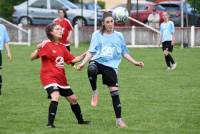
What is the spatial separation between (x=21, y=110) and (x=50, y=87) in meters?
2.50

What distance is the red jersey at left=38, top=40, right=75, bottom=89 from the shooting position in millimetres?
10500

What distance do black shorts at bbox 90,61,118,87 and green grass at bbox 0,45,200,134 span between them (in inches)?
26.8

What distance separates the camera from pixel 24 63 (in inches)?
985

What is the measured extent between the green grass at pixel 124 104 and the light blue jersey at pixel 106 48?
3.34 ft

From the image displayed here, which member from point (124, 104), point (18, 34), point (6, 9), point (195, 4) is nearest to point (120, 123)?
point (124, 104)

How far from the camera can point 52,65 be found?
34.7 feet

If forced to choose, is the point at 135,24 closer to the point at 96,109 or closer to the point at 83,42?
the point at 83,42

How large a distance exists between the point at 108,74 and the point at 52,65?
0.88 metres

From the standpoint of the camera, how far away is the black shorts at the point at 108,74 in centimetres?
1077

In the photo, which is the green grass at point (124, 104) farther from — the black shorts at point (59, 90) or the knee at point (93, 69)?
the knee at point (93, 69)

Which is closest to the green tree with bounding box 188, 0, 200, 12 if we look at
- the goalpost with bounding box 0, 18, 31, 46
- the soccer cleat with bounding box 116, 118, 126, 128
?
the goalpost with bounding box 0, 18, 31, 46

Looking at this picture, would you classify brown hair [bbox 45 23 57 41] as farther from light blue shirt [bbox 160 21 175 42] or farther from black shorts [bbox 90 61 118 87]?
light blue shirt [bbox 160 21 175 42]

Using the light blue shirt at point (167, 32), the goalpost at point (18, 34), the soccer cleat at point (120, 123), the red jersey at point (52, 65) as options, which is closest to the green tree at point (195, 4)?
the goalpost at point (18, 34)

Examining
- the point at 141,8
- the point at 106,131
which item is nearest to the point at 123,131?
the point at 106,131
